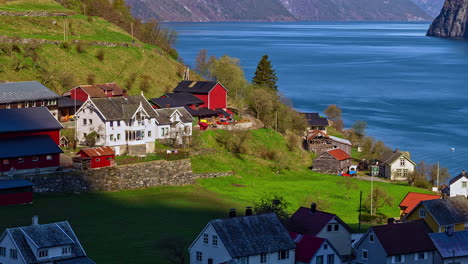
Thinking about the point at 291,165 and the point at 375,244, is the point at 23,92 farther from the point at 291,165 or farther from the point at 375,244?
the point at 375,244

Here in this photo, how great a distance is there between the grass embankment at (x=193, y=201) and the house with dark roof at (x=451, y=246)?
10.6 m

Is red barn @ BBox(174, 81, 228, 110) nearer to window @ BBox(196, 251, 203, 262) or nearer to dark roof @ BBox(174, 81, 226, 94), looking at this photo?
dark roof @ BBox(174, 81, 226, 94)

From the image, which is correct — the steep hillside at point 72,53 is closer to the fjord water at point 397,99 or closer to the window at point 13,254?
the fjord water at point 397,99

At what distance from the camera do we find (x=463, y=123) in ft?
366

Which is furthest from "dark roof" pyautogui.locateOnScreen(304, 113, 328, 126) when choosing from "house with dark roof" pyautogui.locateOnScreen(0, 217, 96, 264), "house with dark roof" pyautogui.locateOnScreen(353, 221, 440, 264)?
"house with dark roof" pyautogui.locateOnScreen(0, 217, 96, 264)

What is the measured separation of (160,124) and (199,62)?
35.3m

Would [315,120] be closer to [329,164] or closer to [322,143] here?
[322,143]

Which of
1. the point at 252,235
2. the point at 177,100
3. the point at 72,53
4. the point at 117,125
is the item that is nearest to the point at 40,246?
the point at 252,235

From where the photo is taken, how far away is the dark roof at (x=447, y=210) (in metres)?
43.9

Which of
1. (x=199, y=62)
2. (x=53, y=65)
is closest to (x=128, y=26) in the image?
(x=199, y=62)

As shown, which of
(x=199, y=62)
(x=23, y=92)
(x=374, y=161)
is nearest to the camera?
(x=23, y=92)

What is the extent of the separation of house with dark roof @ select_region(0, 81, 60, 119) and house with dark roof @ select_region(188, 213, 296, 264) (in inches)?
1287

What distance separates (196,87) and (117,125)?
2077 centimetres

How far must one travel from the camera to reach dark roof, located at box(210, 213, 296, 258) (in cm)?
3516
